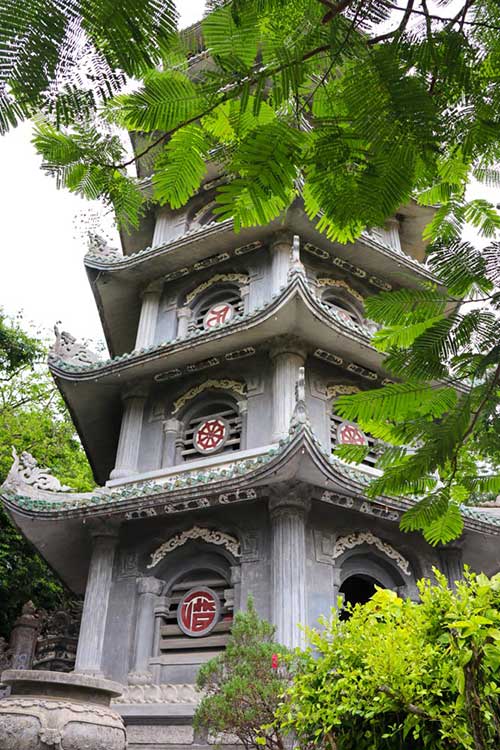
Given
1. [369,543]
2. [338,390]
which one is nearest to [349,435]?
[338,390]

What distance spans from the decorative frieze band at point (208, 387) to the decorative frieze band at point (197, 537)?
2.14 metres

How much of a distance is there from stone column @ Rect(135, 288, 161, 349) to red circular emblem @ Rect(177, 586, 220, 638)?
437 centimetres

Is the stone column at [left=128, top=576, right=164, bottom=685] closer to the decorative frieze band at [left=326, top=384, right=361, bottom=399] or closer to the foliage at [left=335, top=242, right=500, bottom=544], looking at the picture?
the decorative frieze band at [left=326, top=384, right=361, bottom=399]

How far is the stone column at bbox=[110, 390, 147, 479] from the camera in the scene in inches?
396

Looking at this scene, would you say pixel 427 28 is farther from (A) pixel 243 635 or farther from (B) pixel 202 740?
(B) pixel 202 740

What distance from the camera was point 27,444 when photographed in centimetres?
1722

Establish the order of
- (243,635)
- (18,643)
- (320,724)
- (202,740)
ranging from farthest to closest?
(18,643), (202,740), (243,635), (320,724)

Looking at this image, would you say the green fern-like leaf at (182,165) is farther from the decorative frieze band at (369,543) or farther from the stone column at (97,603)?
the stone column at (97,603)

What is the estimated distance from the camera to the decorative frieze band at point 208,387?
1006 centimetres

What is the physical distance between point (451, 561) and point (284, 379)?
3.53 m

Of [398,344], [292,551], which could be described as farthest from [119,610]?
[398,344]

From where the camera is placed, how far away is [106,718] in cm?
526

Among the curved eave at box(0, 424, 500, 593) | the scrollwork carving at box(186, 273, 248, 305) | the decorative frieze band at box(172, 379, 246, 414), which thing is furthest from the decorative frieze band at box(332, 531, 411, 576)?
the scrollwork carving at box(186, 273, 248, 305)

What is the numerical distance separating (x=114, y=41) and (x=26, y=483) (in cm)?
942
